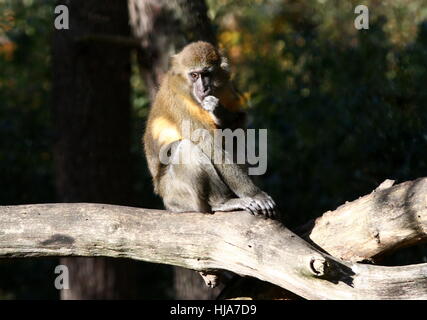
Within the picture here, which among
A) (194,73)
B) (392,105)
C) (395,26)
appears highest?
(395,26)

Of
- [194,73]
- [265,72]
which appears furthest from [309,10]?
[194,73]

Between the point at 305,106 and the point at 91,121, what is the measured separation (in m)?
3.14

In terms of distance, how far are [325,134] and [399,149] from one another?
5.13ft

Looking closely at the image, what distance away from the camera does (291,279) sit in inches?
199

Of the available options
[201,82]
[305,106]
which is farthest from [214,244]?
[305,106]

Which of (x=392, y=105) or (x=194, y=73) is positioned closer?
(x=194, y=73)

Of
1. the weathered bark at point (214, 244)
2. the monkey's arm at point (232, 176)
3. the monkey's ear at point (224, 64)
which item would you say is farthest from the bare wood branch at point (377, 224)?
the monkey's ear at point (224, 64)

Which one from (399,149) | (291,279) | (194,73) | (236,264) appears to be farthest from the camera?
(399,149)

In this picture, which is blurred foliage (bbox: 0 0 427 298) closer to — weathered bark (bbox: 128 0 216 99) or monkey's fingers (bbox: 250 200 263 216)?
weathered bark (bbox: 128 0 216 99)

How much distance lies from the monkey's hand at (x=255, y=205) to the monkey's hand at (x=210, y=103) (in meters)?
0.92

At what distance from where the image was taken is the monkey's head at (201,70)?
6656mm

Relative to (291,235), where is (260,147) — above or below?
above

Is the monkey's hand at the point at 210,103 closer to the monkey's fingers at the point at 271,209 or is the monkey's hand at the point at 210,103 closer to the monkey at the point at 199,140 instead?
the monkey at the point at 199,140
